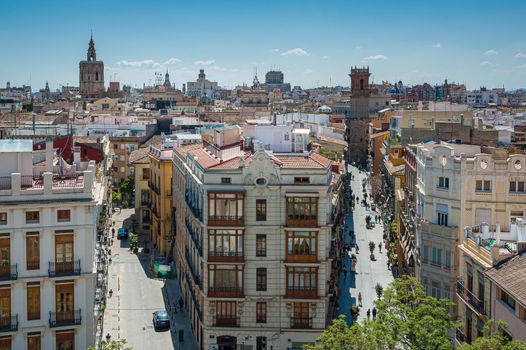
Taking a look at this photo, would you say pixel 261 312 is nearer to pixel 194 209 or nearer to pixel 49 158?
pixel 194 209

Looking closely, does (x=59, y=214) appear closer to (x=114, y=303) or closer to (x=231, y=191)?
(x=231, y=191)

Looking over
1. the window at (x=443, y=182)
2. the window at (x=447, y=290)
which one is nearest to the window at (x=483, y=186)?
the window at (x=443, y=182)

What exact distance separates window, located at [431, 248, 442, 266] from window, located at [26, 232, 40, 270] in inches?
986

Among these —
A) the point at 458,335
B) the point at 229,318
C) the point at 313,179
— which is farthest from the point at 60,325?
the point at 458,335

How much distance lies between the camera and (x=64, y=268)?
3784 cm

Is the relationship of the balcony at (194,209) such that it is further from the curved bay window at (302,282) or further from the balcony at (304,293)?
the balcony at (304,293)

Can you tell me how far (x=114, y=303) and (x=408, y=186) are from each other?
26.1m

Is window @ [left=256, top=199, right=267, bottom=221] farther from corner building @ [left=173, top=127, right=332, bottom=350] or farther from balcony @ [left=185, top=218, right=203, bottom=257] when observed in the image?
balcony @ [left=185, top=218, right=203, bottom=257]

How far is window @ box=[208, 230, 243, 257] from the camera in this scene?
45219 millimetres

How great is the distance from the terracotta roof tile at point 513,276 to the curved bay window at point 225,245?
15435 millimetres

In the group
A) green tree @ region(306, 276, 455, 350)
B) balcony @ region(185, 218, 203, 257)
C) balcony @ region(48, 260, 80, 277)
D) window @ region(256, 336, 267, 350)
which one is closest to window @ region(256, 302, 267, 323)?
window @ region(256, 336, 267, 350)

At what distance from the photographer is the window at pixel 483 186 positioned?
1885 inches

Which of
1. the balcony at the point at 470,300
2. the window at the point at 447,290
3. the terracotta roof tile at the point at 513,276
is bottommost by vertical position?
the window at the point at 447,290

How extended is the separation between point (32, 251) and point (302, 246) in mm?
15730
